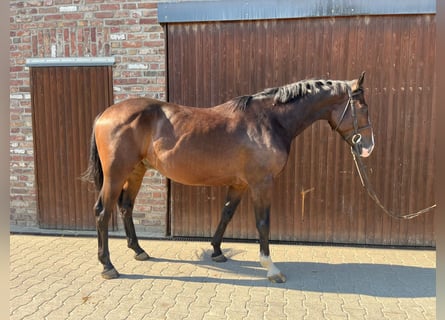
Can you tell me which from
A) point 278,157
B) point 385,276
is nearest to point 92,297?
point 278,157

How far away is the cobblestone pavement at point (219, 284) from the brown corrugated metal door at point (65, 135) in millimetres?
570

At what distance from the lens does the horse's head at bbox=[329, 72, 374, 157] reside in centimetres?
308

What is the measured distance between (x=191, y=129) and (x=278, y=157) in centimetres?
93

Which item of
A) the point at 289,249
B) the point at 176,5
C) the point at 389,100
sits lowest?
the point at 289,249

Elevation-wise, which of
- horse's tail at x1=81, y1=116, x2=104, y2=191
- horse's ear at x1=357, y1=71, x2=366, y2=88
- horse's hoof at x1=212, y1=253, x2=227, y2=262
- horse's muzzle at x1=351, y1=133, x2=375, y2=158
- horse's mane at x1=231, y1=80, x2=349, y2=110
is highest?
horse's ear at x1=357, y1=71, x2=366, y2=88

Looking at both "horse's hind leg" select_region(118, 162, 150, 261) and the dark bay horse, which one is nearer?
the dark bay horse

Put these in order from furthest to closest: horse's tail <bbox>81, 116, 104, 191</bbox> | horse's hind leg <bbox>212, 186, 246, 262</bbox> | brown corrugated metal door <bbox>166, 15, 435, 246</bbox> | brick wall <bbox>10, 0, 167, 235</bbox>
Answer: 1. brick wall <bbox>10, 0, 167, 235</bbox>
2. brown corrugated metal door <bbox>166, 15, 435, 246</bbox>
3. horse's hind leg <bbox>212, 186, 246, 262</bbox>
4. horse's tail <bbox>81, 116, 104, 191</bbox>

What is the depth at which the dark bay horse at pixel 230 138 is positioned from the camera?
124 inches

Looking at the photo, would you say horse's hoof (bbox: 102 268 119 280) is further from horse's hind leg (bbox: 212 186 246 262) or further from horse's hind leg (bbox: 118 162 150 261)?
horse's hind leg (bbox: 212 186 246 262)

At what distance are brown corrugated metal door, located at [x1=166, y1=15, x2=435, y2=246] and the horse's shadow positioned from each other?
70cm

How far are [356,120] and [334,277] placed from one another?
5.35 ft

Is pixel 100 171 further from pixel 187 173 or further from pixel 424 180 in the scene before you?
pixel 424 180

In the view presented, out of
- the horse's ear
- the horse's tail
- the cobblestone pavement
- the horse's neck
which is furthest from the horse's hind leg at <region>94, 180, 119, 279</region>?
the horse's ear

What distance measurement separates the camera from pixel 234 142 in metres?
3.18
